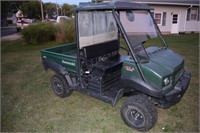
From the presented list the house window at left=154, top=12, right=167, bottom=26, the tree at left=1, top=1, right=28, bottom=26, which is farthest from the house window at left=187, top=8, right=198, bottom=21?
the tree at left=1, top=1, right=28, bottom=26

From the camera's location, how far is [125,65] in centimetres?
333

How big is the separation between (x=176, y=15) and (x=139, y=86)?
626 inches

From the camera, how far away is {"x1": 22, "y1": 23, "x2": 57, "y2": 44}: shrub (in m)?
12.0

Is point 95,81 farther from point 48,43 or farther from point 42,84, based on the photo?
point 48,43

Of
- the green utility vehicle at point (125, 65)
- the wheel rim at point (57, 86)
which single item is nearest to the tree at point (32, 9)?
the green utility vehicle at point (125, 65)

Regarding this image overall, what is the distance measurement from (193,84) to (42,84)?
4125mm

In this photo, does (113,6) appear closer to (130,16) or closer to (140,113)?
(130,16)

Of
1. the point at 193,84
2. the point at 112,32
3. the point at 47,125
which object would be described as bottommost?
the point at 47,125

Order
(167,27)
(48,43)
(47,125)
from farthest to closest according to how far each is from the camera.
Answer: (167,27), (48,43), (47,125)

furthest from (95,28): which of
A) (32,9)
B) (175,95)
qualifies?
(32,9)

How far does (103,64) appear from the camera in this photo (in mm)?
3922

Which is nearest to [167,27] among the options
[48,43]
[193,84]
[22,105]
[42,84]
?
[48,43]

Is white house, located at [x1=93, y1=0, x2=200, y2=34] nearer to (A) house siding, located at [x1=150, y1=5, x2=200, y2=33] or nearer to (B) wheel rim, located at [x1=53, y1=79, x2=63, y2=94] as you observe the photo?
(A) house siding, located at [x1=150, y1=5, x2=200, y2=33]

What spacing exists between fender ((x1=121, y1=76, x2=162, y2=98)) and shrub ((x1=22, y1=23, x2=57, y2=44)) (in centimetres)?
982
